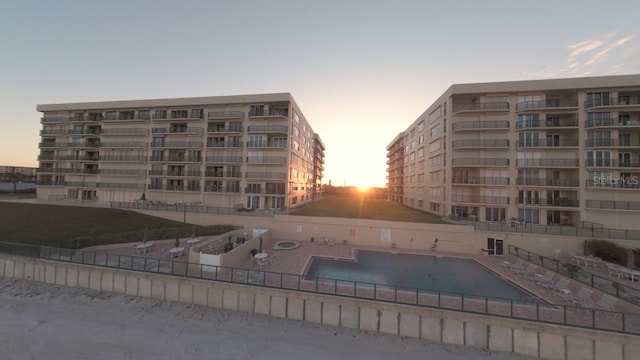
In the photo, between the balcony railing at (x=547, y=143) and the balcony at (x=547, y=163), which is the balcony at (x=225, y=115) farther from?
the balcony at (x=547, y=163)

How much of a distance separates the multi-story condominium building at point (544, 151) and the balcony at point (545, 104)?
0.30 feet

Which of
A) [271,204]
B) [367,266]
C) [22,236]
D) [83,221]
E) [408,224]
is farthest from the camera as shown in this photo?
[271,204]

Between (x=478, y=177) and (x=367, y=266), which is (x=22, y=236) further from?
(x=478, y=177)

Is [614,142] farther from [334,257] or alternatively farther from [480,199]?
[334,257]

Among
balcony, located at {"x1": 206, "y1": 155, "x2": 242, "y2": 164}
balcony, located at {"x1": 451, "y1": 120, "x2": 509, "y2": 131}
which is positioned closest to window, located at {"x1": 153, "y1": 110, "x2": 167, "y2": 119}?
balcony, located at {"x1": 206, "y1": 155, "x2": 242, "y2": 164}

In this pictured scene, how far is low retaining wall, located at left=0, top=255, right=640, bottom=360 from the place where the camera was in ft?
36.1

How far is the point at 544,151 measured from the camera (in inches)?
1210

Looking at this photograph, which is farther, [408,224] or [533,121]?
[533,121]

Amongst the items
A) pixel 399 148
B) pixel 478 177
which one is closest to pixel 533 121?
pixel 478 177

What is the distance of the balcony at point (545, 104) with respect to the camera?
3047 cm

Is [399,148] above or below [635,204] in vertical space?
above

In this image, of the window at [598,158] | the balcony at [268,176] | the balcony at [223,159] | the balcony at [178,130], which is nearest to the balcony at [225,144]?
the balcony at [223,159]

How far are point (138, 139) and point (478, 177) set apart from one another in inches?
2062

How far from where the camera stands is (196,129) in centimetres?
4106
